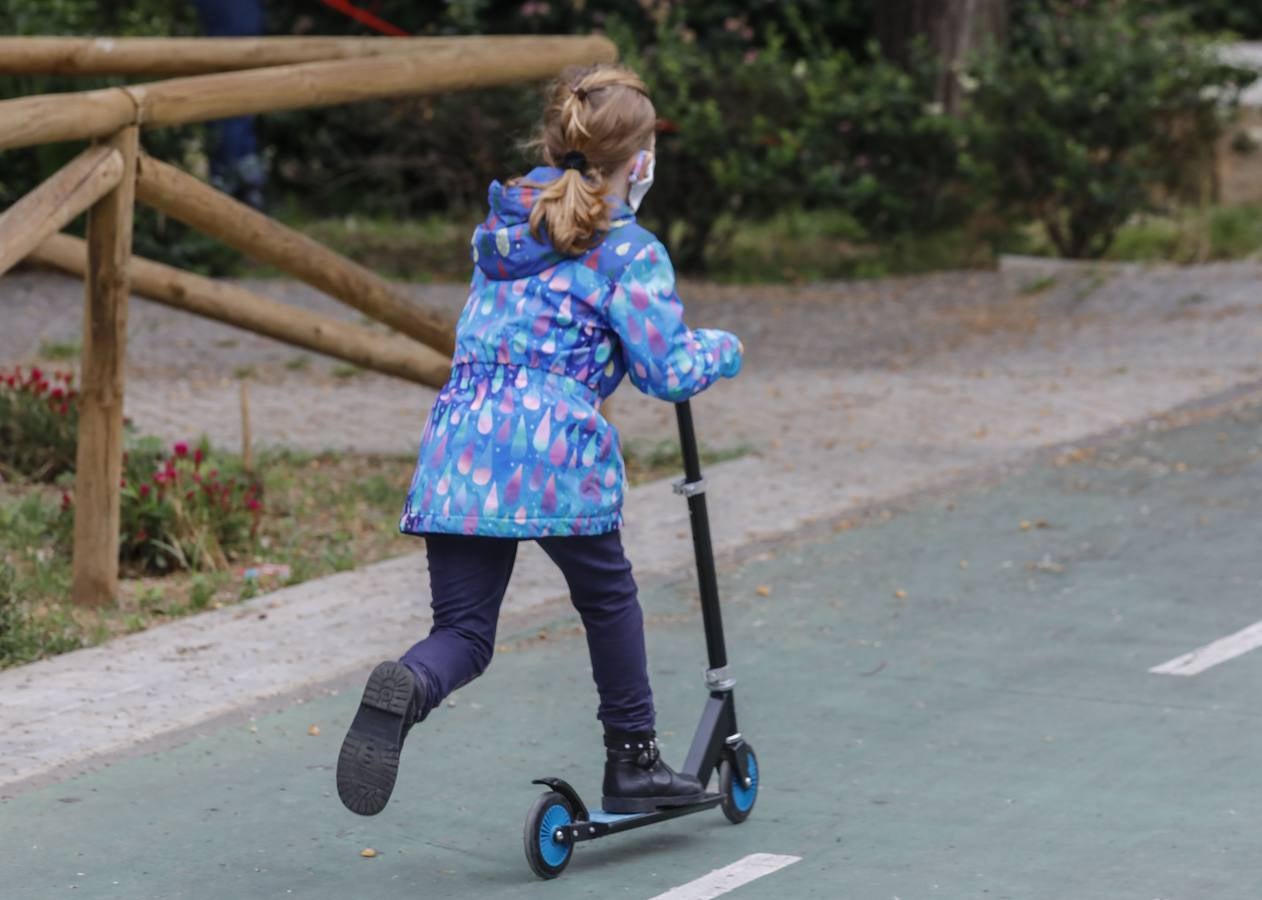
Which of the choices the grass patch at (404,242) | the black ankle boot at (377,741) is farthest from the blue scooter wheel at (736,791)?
the grass patch at (404,242)

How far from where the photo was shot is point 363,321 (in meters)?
12.9

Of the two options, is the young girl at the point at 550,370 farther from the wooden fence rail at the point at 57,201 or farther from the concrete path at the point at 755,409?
the wooden fence rail at the point at 57,201

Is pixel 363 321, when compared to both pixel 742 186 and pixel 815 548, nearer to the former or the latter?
pixel 742 186

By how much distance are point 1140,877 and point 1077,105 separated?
10.7m

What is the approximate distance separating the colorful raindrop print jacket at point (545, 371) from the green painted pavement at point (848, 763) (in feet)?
2.55

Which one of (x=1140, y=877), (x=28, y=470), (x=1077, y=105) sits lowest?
(x=1140, y=877)

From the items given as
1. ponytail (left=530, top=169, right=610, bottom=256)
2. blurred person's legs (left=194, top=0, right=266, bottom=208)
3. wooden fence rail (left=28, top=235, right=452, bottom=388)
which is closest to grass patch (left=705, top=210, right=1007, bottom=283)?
blurred person's legs (left=194, top=0, right=266, bottom=208)

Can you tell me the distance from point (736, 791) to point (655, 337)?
3.60 feet

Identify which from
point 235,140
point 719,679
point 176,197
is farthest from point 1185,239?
point 719,679

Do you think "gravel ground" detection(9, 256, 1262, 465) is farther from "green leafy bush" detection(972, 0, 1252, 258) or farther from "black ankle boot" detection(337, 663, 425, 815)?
"black ankle boot" detection(337, 663, 425, 815)

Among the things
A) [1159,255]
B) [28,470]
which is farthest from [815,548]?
[1159,255]

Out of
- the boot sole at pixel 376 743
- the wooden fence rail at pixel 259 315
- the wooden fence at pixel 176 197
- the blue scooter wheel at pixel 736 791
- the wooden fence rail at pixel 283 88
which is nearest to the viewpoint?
the boot sole at pixel 376 743

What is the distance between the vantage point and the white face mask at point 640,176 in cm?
430

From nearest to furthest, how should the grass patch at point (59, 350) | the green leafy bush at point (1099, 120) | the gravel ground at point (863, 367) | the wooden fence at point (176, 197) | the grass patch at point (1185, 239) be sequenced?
the wooden fence at point (176, 197), the gravel ground at point (863, 367), the grass patch at point (59, 350), the green leafy bush at point (1099, 120), the grass patch at point (1185, 239)
